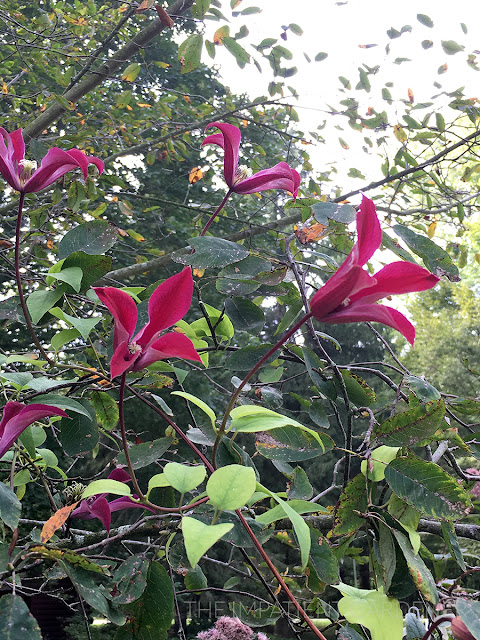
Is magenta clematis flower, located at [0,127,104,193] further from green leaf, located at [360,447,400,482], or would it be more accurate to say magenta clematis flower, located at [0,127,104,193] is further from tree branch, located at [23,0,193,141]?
tree branch, located at [23,0,193,141]

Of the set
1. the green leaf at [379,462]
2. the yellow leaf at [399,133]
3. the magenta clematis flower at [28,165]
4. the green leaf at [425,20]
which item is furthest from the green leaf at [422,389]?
the yellow leaf at [399,133]

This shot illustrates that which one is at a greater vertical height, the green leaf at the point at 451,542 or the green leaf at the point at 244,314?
the green leaf at the point at 244,314

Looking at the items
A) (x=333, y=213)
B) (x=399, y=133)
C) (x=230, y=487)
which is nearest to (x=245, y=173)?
(x=333, y=213)

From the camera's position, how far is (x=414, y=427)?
497mm

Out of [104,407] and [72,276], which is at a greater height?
[72,276]

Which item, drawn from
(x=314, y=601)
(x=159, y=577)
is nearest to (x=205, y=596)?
(x=314, y=601)

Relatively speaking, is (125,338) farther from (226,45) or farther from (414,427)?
(226,45)

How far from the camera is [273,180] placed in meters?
0.66

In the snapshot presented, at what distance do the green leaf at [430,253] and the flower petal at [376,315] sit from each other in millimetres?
302

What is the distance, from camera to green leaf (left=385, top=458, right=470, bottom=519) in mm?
453

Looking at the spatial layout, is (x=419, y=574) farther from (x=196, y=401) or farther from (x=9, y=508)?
(x=9, y=508)

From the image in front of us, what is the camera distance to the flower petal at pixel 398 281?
1.18 ft

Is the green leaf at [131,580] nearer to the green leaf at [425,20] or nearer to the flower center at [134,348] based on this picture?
the flower center at [134,348]

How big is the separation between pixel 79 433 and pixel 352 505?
1.21ft
